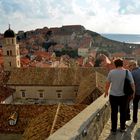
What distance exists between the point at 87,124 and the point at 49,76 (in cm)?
3045

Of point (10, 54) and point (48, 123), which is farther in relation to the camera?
point (10, 54)

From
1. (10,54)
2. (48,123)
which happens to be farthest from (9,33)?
(48,123)

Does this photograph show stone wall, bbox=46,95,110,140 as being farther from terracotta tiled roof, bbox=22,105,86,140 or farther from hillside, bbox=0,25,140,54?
hillside, bbox=0,25,140,54

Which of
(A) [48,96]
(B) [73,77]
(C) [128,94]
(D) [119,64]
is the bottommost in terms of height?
(A) [48,96]

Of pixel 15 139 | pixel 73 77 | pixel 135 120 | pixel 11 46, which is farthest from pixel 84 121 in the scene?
pixel 11 46

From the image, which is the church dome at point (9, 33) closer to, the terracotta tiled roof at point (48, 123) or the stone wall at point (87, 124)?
the terracotta tiled roof at point (48, 123)

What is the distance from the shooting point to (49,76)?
120 ft

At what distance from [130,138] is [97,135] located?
0.74 metres

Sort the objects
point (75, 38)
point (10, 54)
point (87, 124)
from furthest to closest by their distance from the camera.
→ point (75, 38)
point (10, 54)
point (87, 124)

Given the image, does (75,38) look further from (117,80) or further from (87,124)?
(87,124)

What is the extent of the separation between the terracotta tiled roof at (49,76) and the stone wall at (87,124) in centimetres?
2713

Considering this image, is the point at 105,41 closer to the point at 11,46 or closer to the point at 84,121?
the point at 11,46

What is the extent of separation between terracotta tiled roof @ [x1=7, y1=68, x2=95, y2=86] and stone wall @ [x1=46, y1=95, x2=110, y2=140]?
27.1 meters

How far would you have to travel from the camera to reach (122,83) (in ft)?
23.4
